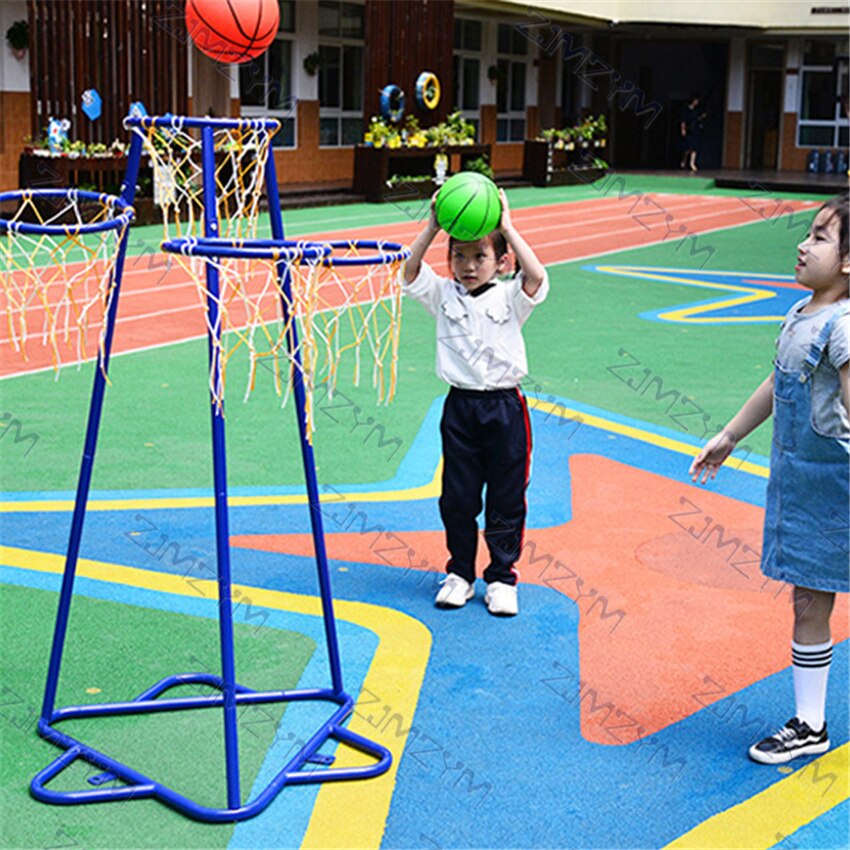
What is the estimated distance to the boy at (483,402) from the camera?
4.75 metres

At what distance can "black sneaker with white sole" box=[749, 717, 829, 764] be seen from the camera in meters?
3.79

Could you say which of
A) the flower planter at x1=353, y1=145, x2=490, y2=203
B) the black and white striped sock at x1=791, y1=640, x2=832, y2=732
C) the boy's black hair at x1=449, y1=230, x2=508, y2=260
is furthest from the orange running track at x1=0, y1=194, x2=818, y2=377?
the black and white striped sock at x1=791, y1=640, x2=832, y2=732

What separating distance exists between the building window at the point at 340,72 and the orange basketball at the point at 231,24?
21497 millimetres

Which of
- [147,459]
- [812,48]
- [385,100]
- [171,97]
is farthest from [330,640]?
[812,48]

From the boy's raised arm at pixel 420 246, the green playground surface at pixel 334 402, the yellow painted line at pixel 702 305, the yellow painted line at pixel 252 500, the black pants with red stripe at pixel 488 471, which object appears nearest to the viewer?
the boy's raised arm at pixel 420 246

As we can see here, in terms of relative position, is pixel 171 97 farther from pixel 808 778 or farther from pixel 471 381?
pixel 808 778

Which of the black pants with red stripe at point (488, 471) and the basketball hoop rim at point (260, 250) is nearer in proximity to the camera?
the basketball hoop rim at point (260, 250)

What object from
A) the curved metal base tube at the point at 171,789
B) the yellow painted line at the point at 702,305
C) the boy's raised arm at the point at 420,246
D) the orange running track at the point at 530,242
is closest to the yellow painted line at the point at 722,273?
the yellow painted line at the point at 702,305

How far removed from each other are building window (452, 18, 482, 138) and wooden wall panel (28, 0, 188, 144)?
961 centimetres

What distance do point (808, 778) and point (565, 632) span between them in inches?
46.3

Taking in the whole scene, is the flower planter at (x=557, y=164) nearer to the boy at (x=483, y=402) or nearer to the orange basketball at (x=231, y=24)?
the boy at (x=483, y=402)

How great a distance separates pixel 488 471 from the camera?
490cm

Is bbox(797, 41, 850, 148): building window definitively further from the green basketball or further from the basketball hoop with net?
the basketball hoop with net

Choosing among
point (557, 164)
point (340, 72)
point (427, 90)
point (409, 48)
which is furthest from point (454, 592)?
point (557, 164)
